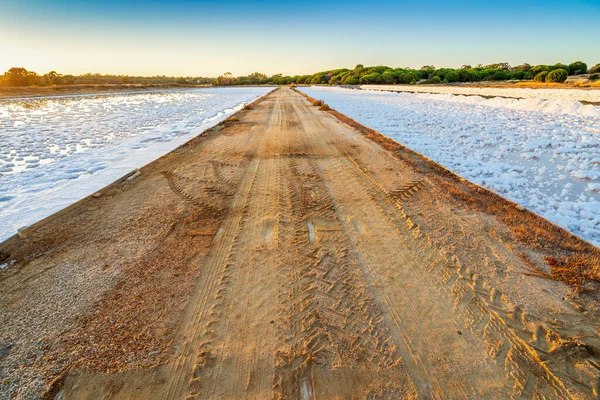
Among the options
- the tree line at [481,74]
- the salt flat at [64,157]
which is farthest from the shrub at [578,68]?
the salt flat at [64,157]

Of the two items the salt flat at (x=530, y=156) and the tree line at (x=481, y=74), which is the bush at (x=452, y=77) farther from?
the salt flat at (x=530, y=156)

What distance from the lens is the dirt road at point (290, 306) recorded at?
202 cm

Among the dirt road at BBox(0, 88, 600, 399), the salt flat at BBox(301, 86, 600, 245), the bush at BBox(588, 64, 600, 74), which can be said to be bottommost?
the dirt road at BBox(0, 88, 600, 399)

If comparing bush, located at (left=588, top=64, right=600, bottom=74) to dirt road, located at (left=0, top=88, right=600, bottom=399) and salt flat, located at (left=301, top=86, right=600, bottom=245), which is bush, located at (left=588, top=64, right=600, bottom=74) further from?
dirt road, located at (left=0, top=88, right=600, bottom=399)

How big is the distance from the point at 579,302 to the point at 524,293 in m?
0.44

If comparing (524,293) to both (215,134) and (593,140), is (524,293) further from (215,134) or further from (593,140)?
(215,134)

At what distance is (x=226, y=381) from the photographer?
6.59ft

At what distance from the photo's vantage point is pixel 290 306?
264 cm

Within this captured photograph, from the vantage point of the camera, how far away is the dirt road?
2016 mm

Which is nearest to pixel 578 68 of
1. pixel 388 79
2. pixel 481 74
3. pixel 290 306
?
pixel 481 74

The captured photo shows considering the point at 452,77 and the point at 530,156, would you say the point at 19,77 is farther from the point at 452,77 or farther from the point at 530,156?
the point at 452,77

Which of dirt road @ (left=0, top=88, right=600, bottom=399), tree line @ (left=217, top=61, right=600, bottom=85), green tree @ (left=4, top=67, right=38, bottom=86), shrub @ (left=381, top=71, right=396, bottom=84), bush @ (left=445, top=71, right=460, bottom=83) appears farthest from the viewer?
shrub @ (left=381, top=71, right=396, bottom=84)

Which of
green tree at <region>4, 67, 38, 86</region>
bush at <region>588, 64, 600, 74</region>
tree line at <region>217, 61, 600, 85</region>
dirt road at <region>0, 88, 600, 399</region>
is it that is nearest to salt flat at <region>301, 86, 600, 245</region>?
dirt road at <region>0, 88, 600, 399</region>

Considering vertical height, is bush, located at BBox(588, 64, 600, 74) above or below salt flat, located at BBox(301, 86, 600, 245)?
above
